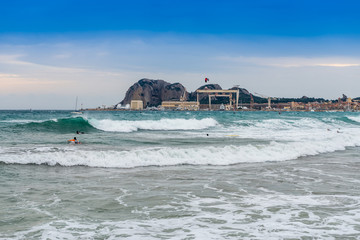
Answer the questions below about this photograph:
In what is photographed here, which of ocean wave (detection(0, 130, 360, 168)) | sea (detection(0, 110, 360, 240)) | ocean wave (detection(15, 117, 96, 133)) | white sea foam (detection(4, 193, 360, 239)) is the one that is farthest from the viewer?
ocean wave (detection(15, 117, 96, 133))

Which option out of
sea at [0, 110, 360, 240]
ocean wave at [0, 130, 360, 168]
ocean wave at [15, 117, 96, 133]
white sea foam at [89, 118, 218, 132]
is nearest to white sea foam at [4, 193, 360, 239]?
sea at [0, 110, 360, 240]

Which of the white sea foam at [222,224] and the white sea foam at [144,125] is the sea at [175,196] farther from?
the white sea foam at [144,125]

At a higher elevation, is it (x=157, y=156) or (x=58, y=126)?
(x=58, y=126)

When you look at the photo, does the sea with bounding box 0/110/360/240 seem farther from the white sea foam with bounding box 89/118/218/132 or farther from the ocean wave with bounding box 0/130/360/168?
the white sea foam with bounding box 89/118/218/132

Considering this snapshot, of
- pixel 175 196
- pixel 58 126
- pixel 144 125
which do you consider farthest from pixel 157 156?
pixel 144 125

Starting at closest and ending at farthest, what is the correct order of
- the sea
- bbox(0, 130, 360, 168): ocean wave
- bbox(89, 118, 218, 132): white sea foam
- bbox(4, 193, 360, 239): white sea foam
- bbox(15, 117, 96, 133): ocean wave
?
bbox(4, 193, 360, 239): white sea foam, the sea, bbox(0, 130, 360, 168): ocean wave, bbox(15, 117, 96, 133): ocean wave, bbox(89, 118, 218, 132): white sea foam

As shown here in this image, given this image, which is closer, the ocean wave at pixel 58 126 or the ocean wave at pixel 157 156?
the ocean wave at pixel 157 156

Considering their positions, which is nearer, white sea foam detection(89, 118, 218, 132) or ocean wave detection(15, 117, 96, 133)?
ocean wave detection(15, 117, 96, 133)

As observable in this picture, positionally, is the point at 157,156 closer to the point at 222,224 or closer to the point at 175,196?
the point at 175,196

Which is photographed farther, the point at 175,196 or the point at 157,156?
the point at 157,156

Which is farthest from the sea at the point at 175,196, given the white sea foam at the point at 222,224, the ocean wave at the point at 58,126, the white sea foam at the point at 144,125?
the white sea foam at the point at 144,125

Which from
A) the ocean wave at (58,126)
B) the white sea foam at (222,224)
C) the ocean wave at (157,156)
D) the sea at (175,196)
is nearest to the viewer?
the white sea foam at (222,224)

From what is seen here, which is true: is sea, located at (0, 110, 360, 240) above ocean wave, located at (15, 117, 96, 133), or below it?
below

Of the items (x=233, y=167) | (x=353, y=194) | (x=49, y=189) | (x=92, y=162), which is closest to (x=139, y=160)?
(x=92, y=162)
